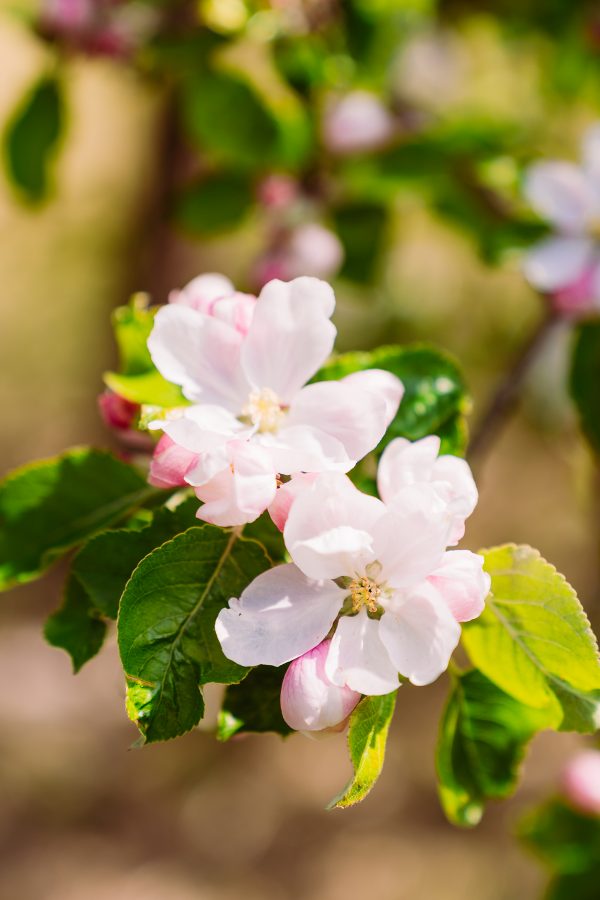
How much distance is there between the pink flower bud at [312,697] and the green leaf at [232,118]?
945 mm

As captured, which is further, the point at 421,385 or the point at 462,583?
the point at 421,385

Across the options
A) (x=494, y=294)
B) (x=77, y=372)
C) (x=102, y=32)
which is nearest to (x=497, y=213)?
(x=102, y=32)

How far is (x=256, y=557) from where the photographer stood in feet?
2.09

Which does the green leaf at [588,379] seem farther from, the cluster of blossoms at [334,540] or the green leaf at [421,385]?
the cluster of blossoms at [334,540]

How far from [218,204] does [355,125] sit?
0.28 meters

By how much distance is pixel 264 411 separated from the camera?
0.71 meters

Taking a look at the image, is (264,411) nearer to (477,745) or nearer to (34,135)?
(477,745)

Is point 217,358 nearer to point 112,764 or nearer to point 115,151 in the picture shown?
point 112,764

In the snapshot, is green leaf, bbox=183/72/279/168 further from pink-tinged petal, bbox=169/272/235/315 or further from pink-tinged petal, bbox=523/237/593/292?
pink-tinged petal, bbox=169/272/235/315

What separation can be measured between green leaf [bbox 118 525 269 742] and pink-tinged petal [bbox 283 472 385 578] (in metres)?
0.06

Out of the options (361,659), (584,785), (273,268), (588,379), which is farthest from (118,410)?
(584,785)

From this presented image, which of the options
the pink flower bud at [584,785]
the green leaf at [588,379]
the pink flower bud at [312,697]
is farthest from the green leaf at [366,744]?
the pink flower bud at [584,785]

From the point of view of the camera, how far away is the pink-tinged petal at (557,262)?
1122 millimetres

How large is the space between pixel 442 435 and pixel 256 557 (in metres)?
0.27
